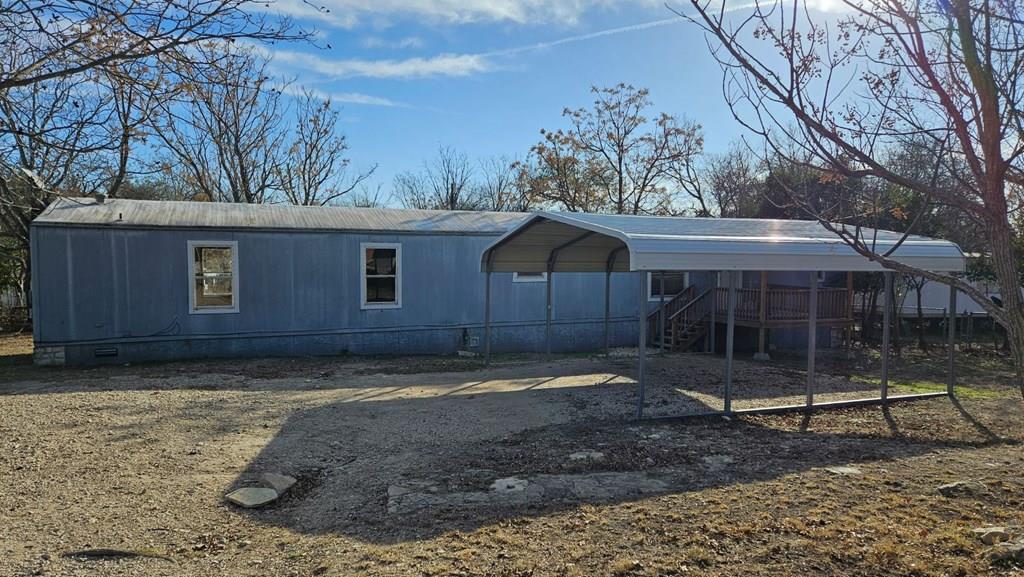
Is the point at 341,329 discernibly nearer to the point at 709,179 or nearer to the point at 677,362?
the point at 677,362

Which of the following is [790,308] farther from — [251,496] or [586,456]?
[251,496]

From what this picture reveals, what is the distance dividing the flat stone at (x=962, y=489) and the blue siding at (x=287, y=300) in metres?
10.6

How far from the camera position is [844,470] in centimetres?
508

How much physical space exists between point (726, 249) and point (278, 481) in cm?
529

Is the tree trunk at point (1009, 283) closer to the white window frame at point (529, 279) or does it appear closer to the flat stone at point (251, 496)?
the flat stone at point (251, 496)

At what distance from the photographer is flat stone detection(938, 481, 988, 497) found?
4.41 metres

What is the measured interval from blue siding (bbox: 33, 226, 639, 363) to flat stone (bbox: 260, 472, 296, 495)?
8048 millimetres

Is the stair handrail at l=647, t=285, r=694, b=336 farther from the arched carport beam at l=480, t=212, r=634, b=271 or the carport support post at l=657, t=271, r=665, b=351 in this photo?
the arched carport beam at l=480, t=212, r=634, b=271

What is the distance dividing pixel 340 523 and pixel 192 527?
0.97m

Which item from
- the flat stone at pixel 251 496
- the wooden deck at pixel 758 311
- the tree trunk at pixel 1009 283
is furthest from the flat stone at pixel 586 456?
the wooden deck at pixel 758 311

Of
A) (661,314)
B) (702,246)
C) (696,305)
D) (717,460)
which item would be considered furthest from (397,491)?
(696,305)

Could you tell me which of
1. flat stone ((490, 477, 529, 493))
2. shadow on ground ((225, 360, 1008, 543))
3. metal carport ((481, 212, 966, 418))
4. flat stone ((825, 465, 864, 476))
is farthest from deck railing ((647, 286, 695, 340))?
flat stone ((490, 477, 529, 493))

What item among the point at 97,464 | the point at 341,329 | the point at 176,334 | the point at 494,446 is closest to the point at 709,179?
the point at 341,329

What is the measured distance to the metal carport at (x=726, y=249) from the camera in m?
7.03
